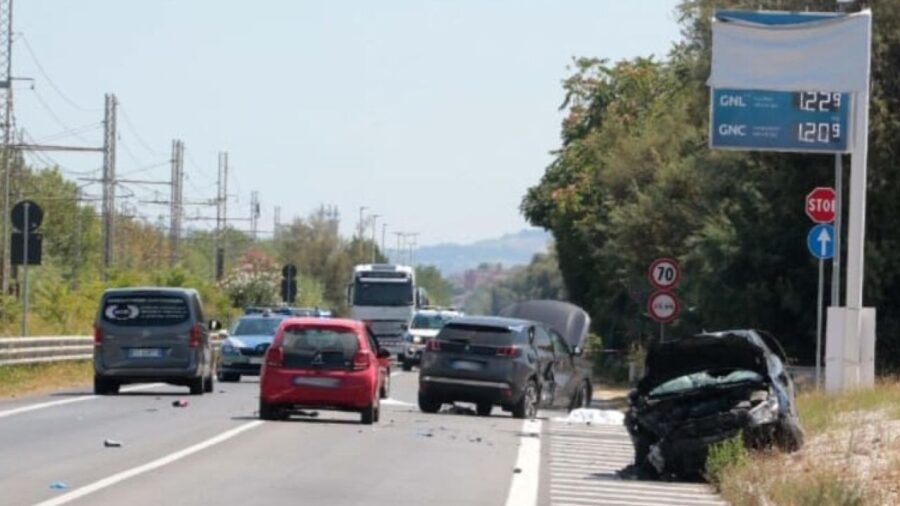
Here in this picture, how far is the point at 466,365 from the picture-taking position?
33.5 meters

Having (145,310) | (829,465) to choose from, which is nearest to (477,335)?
(145,310)

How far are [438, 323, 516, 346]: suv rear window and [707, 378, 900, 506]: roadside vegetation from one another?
7.60 m

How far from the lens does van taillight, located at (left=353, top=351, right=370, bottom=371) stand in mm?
29406

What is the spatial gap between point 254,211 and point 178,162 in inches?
1758

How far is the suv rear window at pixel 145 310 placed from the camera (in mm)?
36719

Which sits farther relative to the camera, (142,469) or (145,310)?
(145,310)

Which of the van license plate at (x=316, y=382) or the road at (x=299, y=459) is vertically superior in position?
the van license plate at (x=316, y=382)

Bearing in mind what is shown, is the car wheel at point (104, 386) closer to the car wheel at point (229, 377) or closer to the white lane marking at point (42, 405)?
the white lane marking at point (42, 405)

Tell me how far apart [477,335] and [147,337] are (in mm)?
6602

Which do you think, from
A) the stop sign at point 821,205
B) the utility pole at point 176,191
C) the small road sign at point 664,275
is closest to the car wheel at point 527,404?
the stop sign at point 821,205

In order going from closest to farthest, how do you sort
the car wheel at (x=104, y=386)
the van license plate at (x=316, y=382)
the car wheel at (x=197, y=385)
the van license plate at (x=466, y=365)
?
the van license plate at (x=316, y=382)
the van license plate at (x=466, y=365)
the car wheel at (x=104, y=386)
the car wheel at (x=197, y=385)

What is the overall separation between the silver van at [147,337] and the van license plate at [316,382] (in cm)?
778

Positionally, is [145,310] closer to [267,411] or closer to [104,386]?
[104,386]

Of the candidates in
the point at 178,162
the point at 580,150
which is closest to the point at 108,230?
the point at 580,150
